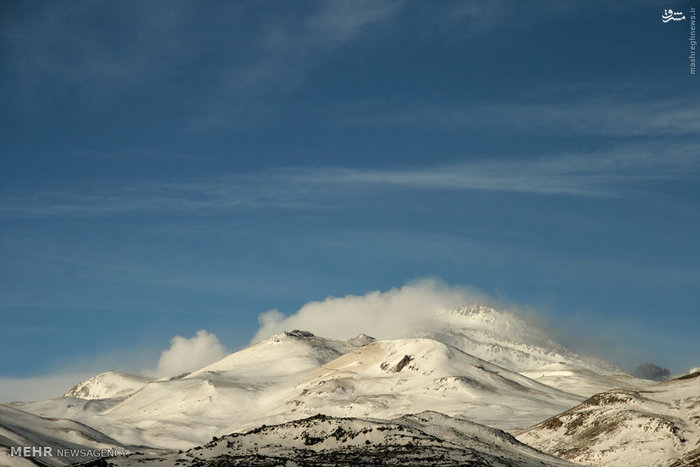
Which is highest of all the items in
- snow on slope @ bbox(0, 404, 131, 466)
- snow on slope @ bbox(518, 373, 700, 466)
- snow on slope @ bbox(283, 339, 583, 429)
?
snow on slope @ bbox(283, 339, 583, 429)

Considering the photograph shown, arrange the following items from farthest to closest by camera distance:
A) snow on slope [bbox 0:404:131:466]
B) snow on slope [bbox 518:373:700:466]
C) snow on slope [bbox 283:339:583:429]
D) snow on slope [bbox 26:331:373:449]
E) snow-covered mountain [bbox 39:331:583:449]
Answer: snow on slope [bbox 26:331:373:449] → snow-covered mountain [bbox 39:331:583:449] → snow on slope [bbox 283:339:583:429] → snow on slope [bbox 0:404:131:466] → snow on slope [bbox 518:373:700:466]

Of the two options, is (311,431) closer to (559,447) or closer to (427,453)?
(427,453)

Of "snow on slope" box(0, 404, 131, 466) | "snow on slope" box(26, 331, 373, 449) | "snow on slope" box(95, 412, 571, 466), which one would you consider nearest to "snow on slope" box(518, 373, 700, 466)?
A: "snow on slope" box(95, 412, 571, 466)

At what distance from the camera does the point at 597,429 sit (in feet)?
276

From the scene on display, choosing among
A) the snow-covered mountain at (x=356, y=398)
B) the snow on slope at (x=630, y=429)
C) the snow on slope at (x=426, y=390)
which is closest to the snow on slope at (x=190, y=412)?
the snow-covered mountain at (x=356, y=398)

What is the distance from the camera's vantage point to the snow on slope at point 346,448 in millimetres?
45781

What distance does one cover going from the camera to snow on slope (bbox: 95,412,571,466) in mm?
45781

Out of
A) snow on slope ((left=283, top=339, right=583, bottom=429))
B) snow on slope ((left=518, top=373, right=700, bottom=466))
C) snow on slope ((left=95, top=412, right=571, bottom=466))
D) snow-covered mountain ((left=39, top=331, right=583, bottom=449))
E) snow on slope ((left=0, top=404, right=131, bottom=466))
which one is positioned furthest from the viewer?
snow-covered mountain ((left=39, top=331, right=583, bottom=449))

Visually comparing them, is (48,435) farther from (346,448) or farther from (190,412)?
(190,412)

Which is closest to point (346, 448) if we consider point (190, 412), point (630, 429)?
point (630, 429)

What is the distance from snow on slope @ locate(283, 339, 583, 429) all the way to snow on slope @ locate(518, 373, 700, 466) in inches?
1249

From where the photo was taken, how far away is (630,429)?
3177 inches

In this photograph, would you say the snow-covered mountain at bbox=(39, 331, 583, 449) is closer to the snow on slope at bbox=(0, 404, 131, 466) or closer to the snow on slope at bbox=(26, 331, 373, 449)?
the snow on slope at bbox=(26, 331, 373, 449)

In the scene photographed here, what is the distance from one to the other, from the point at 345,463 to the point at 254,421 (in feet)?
386
